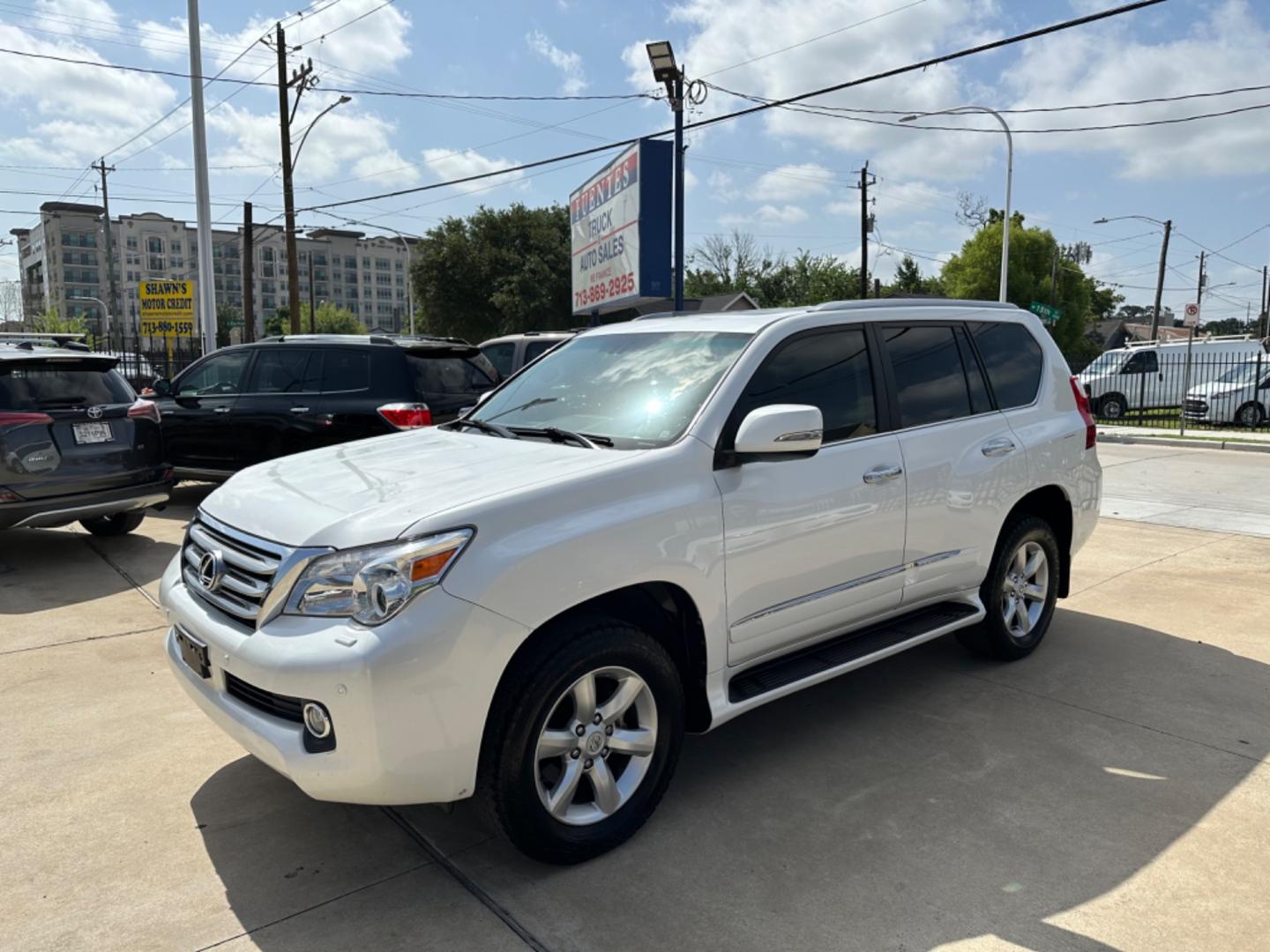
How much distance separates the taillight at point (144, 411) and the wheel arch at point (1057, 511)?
6.49m

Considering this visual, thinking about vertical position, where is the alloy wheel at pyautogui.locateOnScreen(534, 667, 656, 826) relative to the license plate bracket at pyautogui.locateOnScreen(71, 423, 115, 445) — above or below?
below

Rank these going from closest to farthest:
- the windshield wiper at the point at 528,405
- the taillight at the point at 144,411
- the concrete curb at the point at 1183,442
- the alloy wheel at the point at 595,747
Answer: the alloy wheel at the point at 595,747, the windshield wiper at the point at 528,405, the taillight at the point at 144,411, the concrete curb at the point at 1183,442

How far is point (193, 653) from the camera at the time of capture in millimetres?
3064

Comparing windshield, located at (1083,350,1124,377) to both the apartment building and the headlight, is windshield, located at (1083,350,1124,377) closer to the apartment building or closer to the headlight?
the headlight

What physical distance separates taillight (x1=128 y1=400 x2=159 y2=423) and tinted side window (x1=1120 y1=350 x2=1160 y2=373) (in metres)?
23.6

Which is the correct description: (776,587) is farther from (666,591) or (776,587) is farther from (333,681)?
(333,681)

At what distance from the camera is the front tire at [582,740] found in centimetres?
270

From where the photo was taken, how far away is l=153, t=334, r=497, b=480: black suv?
8352mm

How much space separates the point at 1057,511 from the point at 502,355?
8171 mm

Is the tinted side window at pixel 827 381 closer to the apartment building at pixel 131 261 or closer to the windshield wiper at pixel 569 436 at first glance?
the windshield wiper at pixel 569 436

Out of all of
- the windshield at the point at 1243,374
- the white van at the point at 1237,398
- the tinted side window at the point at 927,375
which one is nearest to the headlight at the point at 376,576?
the tinted side window at the point at 927,375

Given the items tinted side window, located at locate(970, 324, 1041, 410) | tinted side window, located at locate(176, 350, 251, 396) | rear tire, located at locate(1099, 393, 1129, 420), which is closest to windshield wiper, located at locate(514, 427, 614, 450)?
tinted side window, located at locate(970, 324, 1041, 410)

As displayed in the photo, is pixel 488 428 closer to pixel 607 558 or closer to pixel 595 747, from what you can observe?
pixel 607 558

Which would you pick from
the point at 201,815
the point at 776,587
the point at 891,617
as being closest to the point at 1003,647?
the point at 891,617
